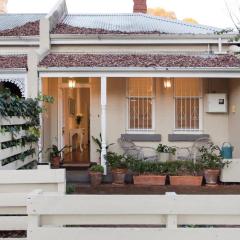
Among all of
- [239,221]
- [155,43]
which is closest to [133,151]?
[155,43]

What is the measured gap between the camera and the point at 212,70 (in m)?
11.7

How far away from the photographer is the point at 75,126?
1647 centimetres

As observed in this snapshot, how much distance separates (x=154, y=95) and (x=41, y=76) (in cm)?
349

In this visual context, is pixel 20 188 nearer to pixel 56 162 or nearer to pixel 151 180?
pixel 151 180

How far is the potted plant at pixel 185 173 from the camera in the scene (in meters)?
11.5

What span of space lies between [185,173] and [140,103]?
2.90m

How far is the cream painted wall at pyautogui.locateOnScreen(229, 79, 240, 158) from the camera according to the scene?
12.3 meters

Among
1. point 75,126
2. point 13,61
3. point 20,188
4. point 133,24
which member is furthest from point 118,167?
point 20,188

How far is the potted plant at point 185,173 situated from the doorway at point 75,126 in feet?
9.53

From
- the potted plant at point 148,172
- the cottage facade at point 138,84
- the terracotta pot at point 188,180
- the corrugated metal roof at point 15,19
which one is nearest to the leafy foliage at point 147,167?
the potted plant at point 148,172

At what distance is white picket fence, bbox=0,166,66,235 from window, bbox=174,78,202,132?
29.6 feet

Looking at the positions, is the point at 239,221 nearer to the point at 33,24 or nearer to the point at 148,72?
the point at 148,72

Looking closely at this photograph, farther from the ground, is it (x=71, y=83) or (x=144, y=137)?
(x=71, y=83)

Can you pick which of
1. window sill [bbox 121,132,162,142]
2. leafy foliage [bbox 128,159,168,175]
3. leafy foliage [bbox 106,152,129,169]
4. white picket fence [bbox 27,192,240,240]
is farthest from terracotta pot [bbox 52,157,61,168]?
white picket fence [bbox 27,192,240,240]
